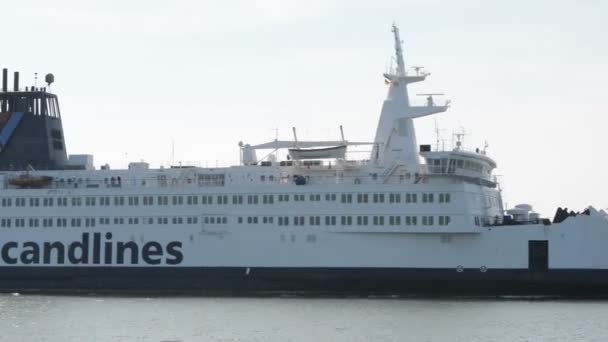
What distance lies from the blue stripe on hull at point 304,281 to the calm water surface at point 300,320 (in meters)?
1.04

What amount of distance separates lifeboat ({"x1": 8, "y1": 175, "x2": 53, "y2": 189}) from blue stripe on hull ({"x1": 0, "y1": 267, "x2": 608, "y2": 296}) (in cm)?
370

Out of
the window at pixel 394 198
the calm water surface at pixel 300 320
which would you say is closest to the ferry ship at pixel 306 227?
the window at pixel 394 198

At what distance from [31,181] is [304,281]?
44.2ft

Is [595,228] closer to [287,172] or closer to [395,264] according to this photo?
[395,264]

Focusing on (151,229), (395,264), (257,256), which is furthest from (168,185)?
(395,264)

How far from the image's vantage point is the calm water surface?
122 feet

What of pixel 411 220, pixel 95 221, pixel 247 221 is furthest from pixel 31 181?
pixel 411 220

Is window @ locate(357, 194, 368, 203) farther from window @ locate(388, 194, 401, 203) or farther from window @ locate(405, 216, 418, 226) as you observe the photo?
window @ locate(405, 216, 418, 226)

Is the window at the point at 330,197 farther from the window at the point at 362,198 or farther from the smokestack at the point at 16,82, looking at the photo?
the smokestack at the point at 16,82

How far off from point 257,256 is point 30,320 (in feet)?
35.5

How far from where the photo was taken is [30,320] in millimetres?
41969

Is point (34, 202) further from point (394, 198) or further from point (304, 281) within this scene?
point (394, 198)

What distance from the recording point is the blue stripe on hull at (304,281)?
153 ft

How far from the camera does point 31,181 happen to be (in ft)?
A: 174
